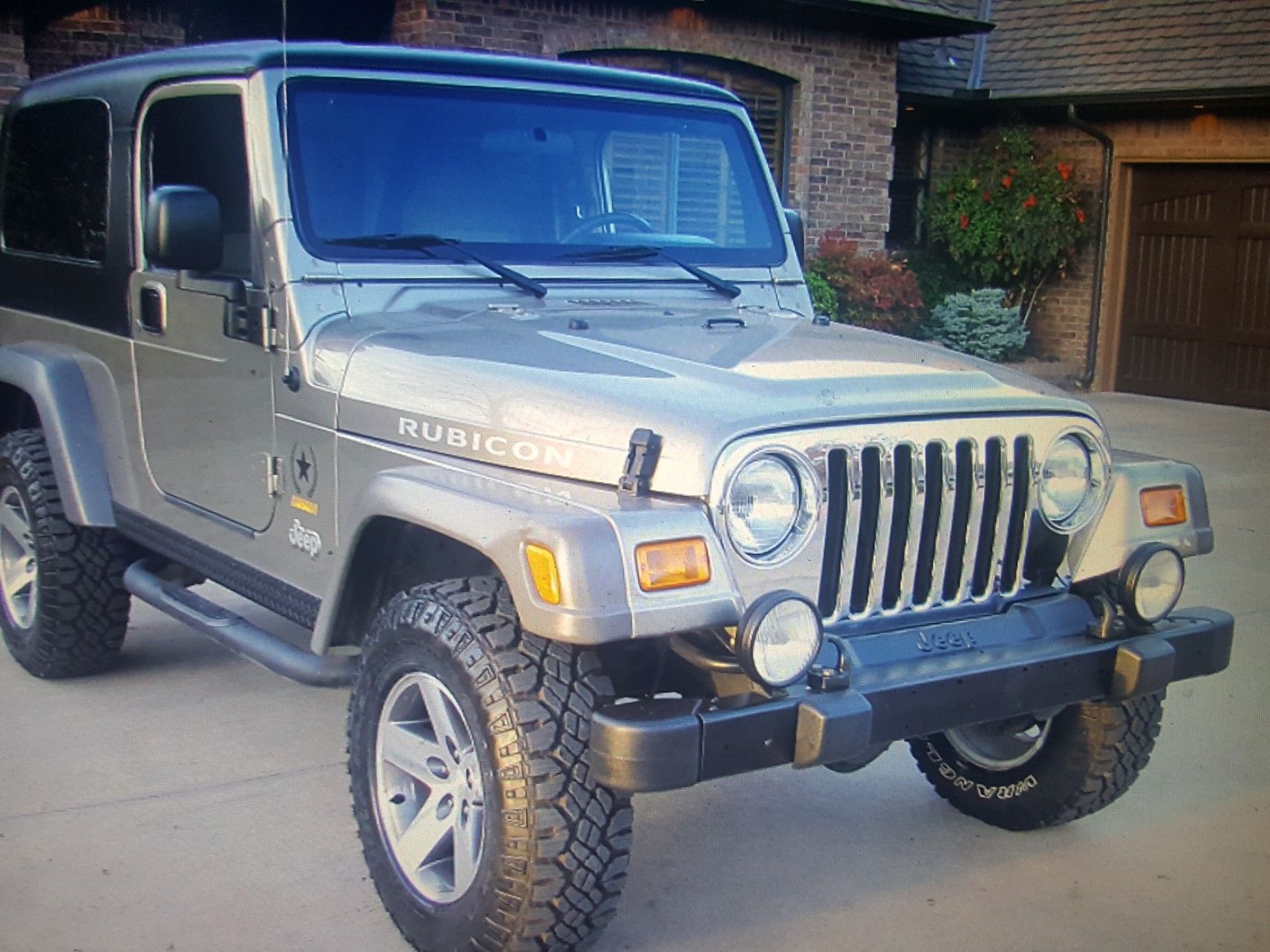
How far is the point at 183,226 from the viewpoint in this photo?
3678mm

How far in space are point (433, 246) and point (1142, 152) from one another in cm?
1211

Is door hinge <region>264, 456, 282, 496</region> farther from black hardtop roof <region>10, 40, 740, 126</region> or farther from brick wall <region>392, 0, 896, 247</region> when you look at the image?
brick wall <region>392, 0, 896, 247</region>

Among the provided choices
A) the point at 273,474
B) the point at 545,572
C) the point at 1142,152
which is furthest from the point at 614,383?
the point at 1142,152

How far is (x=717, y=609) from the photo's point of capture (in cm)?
281

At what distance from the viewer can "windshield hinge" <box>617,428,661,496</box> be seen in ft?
9.51

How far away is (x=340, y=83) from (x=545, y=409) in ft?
4.44

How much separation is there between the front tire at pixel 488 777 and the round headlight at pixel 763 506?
40cm

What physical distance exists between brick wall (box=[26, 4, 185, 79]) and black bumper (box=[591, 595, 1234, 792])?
28.7 ft

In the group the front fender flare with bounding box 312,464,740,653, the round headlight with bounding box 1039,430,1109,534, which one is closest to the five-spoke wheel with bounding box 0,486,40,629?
the front fender flare with bounding box 312,464,740,653

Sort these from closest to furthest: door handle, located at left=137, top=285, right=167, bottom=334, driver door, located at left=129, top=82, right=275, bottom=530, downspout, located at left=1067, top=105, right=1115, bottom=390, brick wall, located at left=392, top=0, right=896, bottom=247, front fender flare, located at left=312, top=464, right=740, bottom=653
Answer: front fender flare, located at left=312, top=464, right=740, bottom=653 < driver door, located at left=129, top=82, right=275, bottom=530 < door handle, located at left=137, top=285, right=167, bottom=334 < brick wall, located at left=392, top=0, right=896, bottom=247 < downspout, located at left=1067, top=105, right=1115, bottom=390

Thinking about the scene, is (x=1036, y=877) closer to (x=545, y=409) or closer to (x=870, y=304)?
(x=545, y=409)

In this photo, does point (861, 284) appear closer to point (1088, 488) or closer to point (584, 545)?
point (1088, 488)

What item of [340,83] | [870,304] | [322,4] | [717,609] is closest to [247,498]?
[340,83]

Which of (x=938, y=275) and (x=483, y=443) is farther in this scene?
(x=938, y=275)
